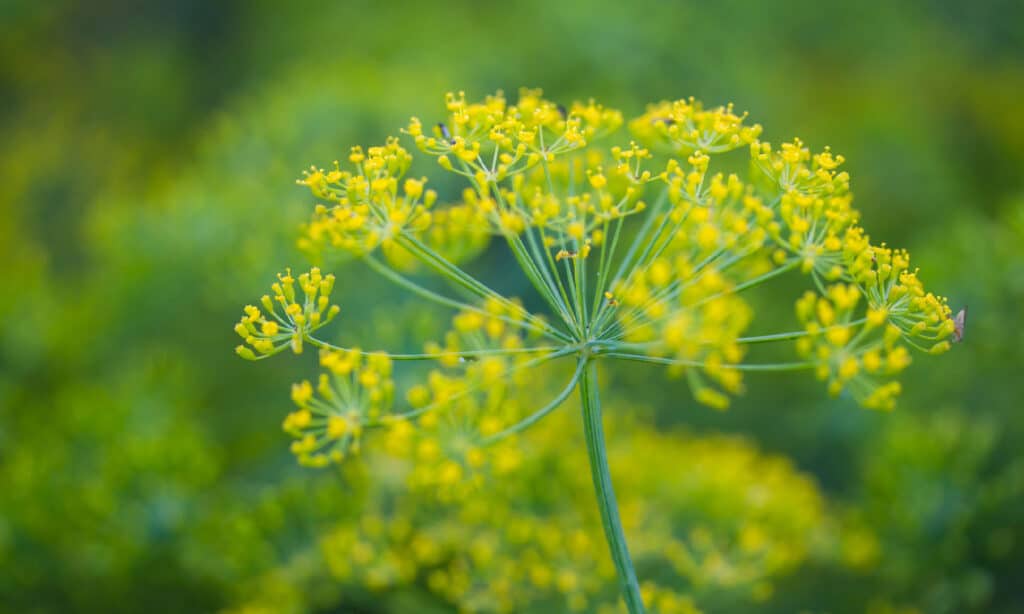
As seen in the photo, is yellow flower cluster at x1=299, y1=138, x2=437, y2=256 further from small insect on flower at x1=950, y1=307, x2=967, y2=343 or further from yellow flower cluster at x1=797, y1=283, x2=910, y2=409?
small insect on flower at x1=950, y1=307, x2=967, y2=343

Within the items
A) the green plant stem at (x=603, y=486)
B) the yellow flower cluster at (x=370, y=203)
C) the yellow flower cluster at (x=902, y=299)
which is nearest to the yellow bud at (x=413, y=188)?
the yellow flower cluster at (x=370, y=203)

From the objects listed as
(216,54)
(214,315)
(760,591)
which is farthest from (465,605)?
(216,54)

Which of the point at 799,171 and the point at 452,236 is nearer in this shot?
the point at 799,171

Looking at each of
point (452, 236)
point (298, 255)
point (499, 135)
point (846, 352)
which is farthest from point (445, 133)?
point (298, 255)

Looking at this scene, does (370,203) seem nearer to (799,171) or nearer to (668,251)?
(668,251)

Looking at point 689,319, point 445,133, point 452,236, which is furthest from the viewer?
point 452,236
